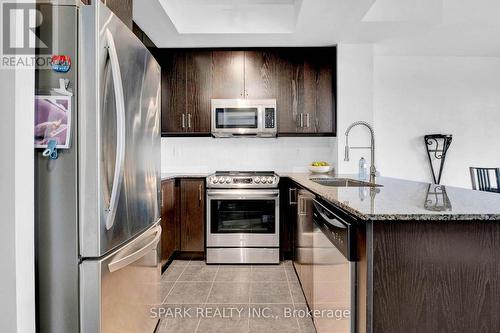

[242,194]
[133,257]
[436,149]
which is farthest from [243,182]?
[436,149]

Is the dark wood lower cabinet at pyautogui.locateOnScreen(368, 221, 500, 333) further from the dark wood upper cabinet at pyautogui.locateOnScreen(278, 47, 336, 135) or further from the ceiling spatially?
the dark wood upper cabinet at pyautogui.locateOnScreen(278, 47, 336, 135)

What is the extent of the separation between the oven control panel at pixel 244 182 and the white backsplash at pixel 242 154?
Answer: 2.29 ft

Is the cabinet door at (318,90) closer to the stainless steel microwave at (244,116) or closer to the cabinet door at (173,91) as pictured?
the stainless steel microwave at (244,116)

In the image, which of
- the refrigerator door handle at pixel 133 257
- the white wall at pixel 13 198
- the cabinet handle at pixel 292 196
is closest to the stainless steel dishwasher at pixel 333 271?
the refrigerator door handle at pixel 133 257

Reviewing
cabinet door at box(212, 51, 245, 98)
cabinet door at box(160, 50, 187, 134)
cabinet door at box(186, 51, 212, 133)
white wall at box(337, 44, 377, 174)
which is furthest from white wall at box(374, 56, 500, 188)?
cabinet door at box(160, 50, 187, 134)

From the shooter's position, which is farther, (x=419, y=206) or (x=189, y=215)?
(x=189, y=215)

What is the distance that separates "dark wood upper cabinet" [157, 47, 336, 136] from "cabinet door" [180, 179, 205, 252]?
0.76 meters

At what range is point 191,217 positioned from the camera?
328cm

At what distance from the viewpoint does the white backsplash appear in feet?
12.6

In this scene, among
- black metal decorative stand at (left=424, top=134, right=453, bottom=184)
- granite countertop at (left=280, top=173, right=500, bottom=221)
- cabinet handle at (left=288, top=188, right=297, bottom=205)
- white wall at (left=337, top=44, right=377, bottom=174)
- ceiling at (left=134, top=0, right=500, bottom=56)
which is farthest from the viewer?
black metal decorative stand at (left=424, top=134, right=453, bottom=184)

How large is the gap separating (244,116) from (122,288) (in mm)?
2451

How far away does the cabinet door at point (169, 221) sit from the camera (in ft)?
9.29

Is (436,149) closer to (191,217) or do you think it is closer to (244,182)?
(244,182)

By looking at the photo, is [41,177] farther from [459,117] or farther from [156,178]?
[459,117]
